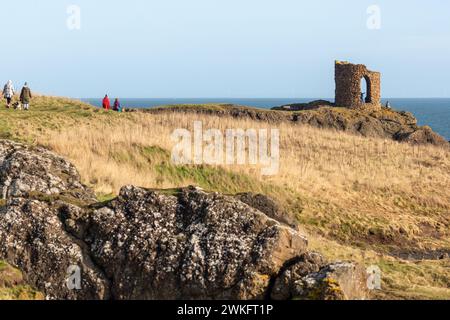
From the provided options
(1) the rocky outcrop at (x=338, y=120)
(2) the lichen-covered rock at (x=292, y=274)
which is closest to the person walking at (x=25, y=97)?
(1) the rocky outcrop at (x=338, y=120)

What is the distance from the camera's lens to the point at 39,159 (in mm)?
14922

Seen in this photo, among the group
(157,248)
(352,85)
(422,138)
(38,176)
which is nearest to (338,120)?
(422,138)

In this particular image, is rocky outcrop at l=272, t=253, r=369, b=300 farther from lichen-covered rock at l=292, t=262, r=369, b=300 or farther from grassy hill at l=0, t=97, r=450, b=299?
grassy hill at l=0, t=97, r=450, b=299

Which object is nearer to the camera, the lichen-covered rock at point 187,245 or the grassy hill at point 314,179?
the lichen-covered rock at point 187,245

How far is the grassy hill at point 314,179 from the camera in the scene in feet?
84.2

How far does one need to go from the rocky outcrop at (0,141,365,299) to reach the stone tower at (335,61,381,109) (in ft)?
171

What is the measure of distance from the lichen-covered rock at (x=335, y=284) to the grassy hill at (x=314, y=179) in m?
8.69

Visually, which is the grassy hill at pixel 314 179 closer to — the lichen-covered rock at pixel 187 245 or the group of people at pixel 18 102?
the group of people at pixel 18 102

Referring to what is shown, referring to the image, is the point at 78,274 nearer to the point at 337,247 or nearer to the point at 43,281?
the point at 43,281

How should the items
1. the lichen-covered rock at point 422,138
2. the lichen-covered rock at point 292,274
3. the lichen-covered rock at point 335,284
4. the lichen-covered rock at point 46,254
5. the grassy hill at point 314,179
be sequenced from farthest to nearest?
1. the lichen-covered rock at point 422,138
2. the grassy hill at point 314,179
3. the lichen-covered rock at point 46,254
4. the lichen-covered rock at point 292,274
5. the lichen-covered rock at point 335,284

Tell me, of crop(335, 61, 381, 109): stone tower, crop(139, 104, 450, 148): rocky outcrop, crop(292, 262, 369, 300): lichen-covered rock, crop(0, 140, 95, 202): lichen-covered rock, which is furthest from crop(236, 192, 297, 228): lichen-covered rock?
crop(335, 61, 381, 109): stone tower

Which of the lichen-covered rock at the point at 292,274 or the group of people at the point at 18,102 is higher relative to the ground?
the group of people at the point at 18,102

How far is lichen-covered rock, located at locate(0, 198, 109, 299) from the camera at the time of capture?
11.3 meters

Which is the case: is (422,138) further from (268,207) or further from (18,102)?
(268,207)
